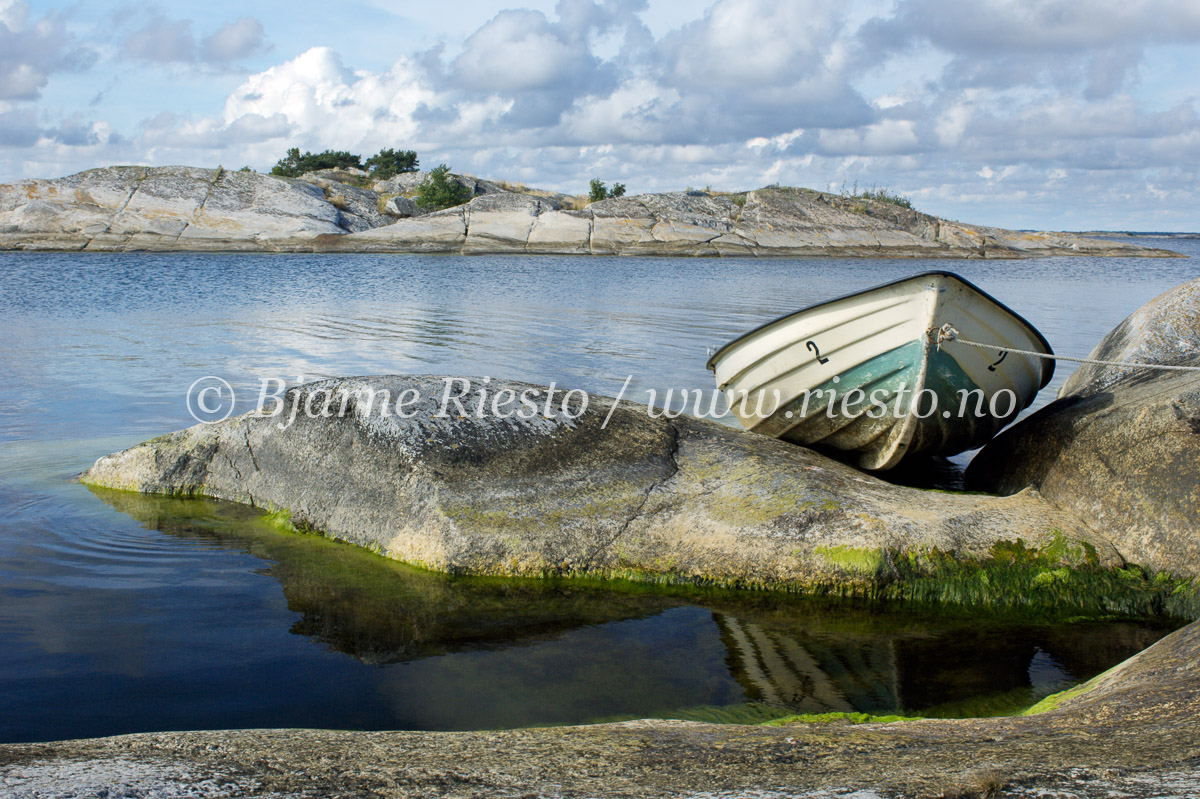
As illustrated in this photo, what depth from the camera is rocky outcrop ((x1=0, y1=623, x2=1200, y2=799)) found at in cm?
204

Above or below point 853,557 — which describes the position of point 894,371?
above

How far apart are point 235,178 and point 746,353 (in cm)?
4560

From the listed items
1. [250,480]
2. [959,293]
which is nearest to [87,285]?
[250,480]

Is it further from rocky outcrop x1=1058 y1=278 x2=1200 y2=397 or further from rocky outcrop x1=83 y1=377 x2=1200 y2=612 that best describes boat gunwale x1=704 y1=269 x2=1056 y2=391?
rocky outcrop x1=83 y1=377 x2=1200 y2=612

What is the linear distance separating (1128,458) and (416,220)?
144 ft

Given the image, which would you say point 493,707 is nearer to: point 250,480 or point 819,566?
point 819,566

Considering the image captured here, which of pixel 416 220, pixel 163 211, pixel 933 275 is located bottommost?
pixel 933 275

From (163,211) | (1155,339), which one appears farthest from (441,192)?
(1155,339)

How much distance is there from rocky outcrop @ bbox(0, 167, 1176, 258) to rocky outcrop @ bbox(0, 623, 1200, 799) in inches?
1672

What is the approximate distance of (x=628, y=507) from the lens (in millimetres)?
5230

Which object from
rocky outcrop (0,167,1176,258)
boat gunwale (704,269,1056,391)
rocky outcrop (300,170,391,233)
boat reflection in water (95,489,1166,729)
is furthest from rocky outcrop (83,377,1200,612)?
rocky outcrop (300,170,391,233)

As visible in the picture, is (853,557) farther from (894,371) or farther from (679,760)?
(679,760)

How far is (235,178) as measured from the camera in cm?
4544

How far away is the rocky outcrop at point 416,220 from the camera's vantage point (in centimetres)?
4075
